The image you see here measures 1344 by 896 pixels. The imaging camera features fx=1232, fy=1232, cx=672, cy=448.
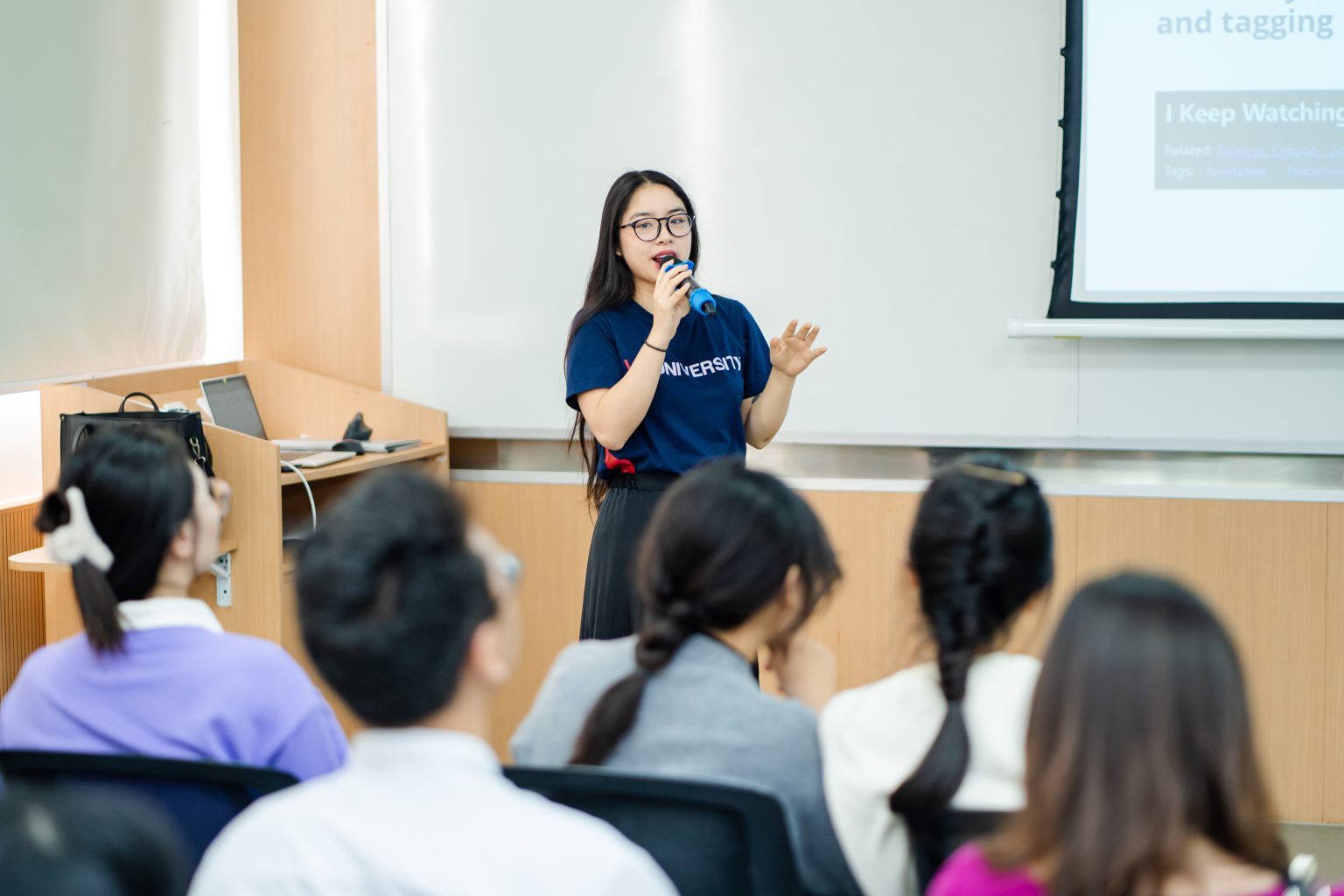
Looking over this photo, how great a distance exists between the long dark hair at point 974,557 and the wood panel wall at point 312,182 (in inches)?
102

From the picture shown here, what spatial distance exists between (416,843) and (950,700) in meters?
0.58

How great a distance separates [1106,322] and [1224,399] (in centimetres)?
36

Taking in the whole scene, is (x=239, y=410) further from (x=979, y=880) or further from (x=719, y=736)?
(x=979, y=880)

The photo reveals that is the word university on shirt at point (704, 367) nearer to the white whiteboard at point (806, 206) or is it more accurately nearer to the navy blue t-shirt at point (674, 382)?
the navy blue t-shirt at point (674, 382)

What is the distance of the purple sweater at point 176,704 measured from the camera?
51.9 inches

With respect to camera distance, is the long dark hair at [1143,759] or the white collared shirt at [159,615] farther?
the white collared shirt at [159,615]

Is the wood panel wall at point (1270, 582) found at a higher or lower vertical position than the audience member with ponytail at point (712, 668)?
lower

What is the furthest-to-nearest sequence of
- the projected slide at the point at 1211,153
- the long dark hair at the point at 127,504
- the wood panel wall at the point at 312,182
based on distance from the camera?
the wood panel wall at the point at 312,182
the projected slide at the point at 1211,153
the long dark hair at the point at 127,504

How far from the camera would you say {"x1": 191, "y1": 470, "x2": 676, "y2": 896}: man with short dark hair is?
83cm

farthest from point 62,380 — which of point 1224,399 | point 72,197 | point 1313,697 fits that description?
point 1313,697

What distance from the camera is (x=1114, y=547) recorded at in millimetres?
3227

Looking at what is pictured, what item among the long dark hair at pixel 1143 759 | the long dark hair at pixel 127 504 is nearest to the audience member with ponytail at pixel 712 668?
the long dark hair at pixel 1143 759

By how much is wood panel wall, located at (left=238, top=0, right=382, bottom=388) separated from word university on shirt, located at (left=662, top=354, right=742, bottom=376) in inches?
59.6

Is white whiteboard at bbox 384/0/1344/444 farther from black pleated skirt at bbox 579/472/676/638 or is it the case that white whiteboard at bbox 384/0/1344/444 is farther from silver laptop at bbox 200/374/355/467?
black pleated skirt at bbox 579/472/676/638
